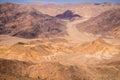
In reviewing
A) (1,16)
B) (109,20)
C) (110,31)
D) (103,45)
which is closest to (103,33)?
(110,31)

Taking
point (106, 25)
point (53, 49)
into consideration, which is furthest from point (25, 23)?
point (53, 49)

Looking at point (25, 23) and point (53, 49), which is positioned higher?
point (53, 49)

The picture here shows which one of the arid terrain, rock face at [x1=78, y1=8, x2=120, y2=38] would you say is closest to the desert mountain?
the arid terrain

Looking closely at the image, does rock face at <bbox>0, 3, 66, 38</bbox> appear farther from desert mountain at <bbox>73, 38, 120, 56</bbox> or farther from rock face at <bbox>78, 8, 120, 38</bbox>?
desert mountain at <bbox>73, 38, 120, 56</bbox>

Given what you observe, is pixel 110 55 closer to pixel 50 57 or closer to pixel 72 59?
pixel 72 59

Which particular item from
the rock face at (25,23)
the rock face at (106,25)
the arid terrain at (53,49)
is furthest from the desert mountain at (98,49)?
the rock face at (25,23)

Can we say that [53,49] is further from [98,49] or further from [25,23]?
[25,23]

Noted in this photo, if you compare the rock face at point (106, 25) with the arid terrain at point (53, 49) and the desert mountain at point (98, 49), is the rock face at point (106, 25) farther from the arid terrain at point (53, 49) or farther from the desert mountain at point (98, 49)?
the desert mountain at point (98, 49)
